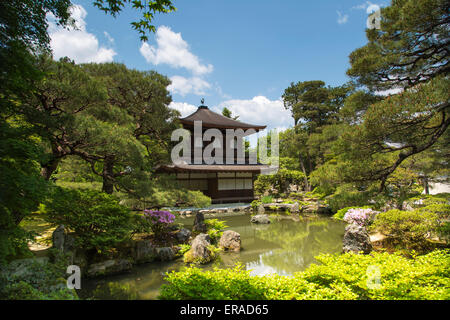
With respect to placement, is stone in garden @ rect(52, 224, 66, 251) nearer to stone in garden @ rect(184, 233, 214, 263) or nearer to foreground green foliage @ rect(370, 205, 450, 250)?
stone in garden @ rect(184, 233, 214, 263)

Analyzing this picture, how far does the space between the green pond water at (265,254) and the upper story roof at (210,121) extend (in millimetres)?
6257

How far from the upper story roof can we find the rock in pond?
9.72 meters

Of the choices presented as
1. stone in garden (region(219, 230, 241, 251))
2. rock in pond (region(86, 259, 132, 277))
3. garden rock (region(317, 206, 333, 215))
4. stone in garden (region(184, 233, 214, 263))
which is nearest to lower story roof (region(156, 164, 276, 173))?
garden rock (region(317, 206, 333, 215))

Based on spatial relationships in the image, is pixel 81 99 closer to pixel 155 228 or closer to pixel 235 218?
pixel 155 228

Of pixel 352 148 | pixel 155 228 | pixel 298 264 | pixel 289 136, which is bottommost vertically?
pixel 298 264

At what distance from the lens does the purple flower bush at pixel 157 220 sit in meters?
6.13

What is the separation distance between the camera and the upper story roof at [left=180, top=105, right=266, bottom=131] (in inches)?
555

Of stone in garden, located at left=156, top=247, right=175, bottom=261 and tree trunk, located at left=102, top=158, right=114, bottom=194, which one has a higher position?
tree trunk, located at left=102, top=158, right=114, bottom=194

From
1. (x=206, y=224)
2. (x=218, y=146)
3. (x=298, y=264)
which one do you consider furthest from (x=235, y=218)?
(x=298, y=264)

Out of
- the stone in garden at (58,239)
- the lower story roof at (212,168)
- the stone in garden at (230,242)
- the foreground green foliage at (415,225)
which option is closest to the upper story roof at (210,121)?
the lower story roof at (212,168)

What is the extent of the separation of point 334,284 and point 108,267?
4066 mm

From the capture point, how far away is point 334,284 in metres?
2.56
